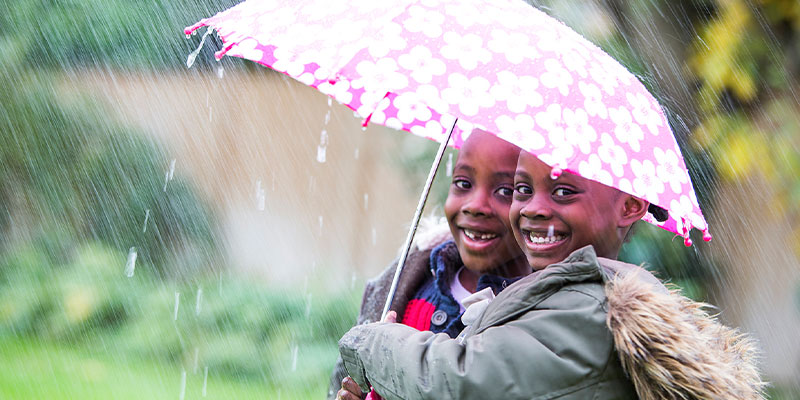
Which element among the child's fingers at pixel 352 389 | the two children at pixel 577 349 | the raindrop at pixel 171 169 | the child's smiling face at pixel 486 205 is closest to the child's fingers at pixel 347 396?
the child's fingers at pixel 352 389

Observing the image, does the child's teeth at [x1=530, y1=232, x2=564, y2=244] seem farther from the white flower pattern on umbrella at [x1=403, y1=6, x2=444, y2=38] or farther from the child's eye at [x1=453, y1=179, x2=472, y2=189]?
the white flower pattern on umbrella at [x1=403, y1=6, x2=444, y2=38]

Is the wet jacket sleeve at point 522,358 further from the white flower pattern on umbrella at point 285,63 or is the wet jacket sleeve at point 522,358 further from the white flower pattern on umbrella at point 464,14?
the white flower pattern on umbrella at point 285,63

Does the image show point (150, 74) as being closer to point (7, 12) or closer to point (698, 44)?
point (7, 12)

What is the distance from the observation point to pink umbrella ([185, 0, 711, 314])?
2018mm

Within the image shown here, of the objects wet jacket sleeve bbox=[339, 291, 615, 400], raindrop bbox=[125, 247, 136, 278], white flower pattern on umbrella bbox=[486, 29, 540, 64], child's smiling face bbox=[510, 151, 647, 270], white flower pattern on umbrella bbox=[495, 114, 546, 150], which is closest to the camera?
wet jacket sleeve bbox=[339, 291, 615, 400]

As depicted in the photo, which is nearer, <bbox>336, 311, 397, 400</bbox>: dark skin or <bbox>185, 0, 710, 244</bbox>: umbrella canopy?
<bbox>185, 0, 710, 244</bbox>: umbrella canopy

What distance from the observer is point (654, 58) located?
5777 mm

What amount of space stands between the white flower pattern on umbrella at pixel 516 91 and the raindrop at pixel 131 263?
20.4 feet

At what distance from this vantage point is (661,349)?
1872 mm

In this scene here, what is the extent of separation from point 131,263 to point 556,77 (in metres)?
6.43

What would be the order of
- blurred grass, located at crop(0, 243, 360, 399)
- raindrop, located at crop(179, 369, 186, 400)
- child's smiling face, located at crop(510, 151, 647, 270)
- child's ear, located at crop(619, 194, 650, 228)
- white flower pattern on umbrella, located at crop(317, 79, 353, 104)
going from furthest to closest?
blurred grass, located at crop(0, 243, 360, 399)
raindrop, located at crop(179, 369, 186, 400)
white flower pattern on umbrella, located at crop(317, 79, 353, 104)
child's ear, located at crop(619, 194, 650, 228)
child's smiling face, located at crop(510, 151, 647, 270)

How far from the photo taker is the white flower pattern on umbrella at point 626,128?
Result: 85.5 inches

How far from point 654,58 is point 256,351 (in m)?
3.90

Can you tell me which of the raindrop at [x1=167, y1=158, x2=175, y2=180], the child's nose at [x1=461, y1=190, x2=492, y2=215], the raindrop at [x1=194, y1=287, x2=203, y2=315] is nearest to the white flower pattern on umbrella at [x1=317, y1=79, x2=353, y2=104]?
the child's nose at [x1=461, y1=190, x2=492, y2=215]
